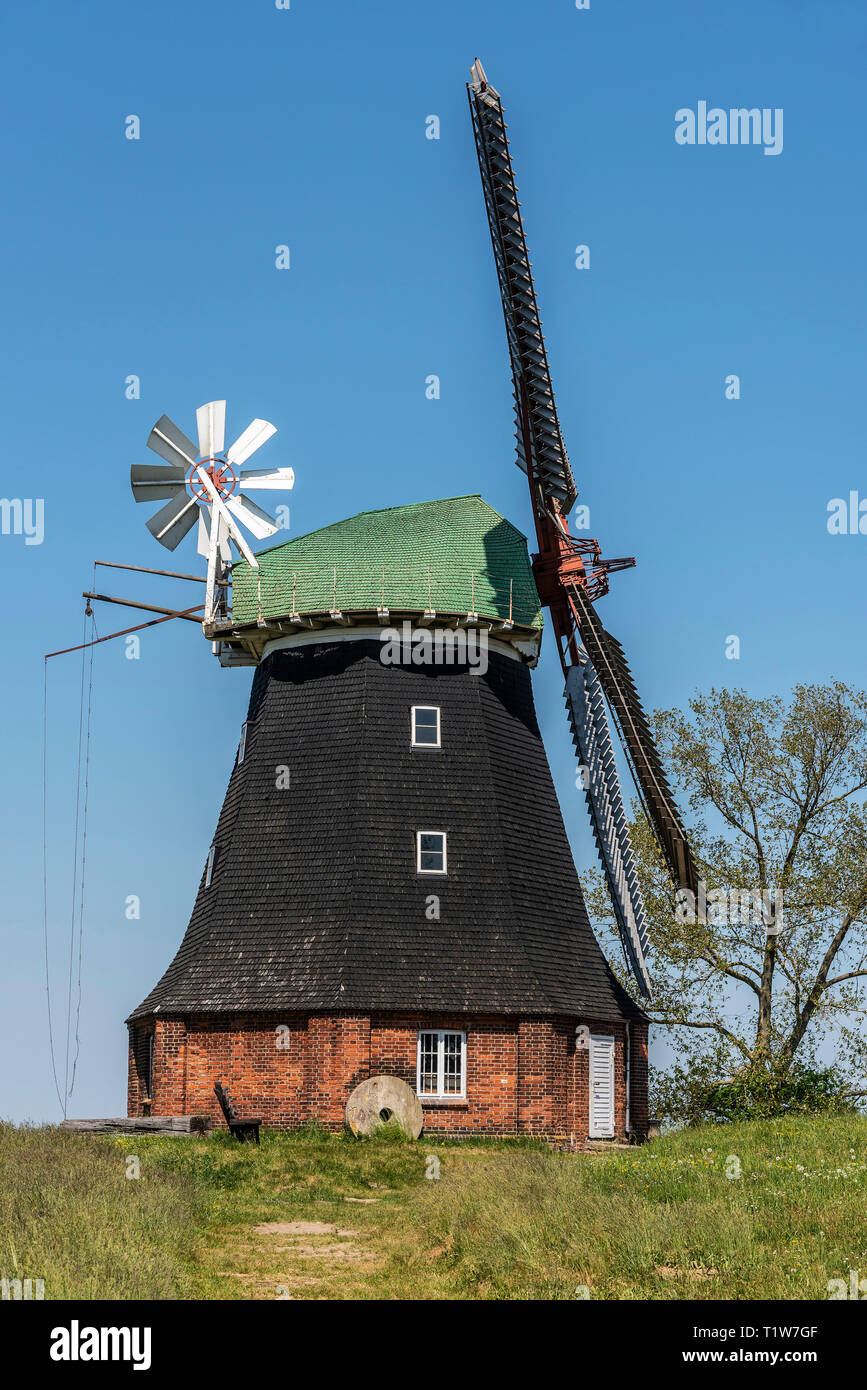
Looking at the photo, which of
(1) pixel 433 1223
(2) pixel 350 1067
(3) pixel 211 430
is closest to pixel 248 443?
(3) pixel 211 430

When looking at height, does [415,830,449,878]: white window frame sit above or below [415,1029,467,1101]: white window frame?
above

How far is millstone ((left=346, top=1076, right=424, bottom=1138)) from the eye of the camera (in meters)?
25.1

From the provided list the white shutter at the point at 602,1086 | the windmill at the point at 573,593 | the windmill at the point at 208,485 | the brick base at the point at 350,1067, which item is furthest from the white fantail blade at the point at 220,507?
the white shutter at the point at 602,1086

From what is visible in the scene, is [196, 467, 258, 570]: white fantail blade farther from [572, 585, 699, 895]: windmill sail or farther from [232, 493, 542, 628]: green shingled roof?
[572, 585, 699, 895]: windmill sail

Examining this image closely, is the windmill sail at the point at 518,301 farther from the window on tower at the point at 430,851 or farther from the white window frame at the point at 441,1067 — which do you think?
the white window frame at the point at 441,1067

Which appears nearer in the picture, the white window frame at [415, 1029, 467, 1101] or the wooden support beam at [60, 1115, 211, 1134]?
the wooden support beam at [60, 1115, 211, 1134]

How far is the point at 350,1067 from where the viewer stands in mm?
26047

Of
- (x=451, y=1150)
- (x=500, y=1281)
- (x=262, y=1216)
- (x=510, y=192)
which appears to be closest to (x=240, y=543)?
(x=510, y=192)

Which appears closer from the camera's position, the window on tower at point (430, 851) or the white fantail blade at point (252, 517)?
the window on tower at point (430, 851)

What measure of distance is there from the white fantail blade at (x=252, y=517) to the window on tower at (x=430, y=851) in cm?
663

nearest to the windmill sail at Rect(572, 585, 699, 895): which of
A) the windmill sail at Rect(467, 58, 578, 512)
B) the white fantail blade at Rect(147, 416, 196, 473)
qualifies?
the windmill sail at Rect(467, 58, 578, 512)

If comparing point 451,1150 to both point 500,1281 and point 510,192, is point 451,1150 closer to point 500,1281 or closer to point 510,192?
point 500,1281

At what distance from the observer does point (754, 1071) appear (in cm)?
3297

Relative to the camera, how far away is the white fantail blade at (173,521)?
30141 mm
